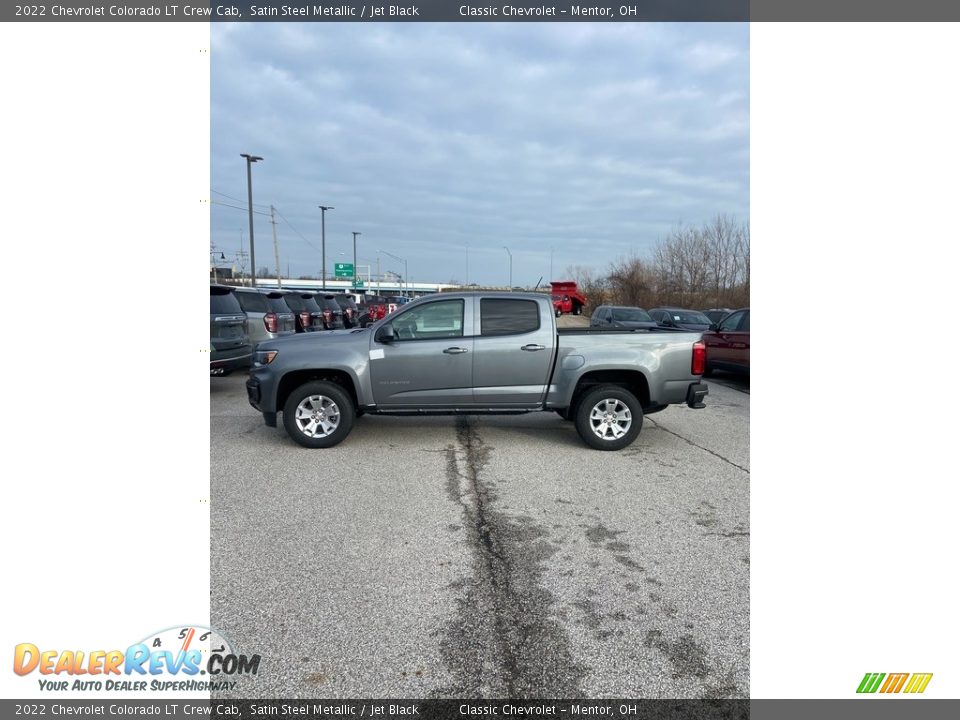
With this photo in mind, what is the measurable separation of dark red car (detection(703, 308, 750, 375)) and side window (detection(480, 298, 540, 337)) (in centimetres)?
624

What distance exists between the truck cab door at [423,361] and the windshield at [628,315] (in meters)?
13.0

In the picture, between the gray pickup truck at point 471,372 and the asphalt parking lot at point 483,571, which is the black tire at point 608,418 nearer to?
the gray pickup truck at point 471,372

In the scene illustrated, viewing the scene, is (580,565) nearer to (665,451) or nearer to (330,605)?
(330,605)

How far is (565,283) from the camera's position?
44.1m

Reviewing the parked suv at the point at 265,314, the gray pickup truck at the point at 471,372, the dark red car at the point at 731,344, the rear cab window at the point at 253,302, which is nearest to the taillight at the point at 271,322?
the parked suv at the point at 265,314

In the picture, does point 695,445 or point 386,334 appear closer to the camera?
point 386,334

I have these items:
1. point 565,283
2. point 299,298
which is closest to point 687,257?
point 565,283

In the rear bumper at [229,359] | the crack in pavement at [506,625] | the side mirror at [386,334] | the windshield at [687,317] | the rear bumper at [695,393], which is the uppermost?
the windshield at [687,317]

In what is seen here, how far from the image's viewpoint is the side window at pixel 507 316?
6414mm

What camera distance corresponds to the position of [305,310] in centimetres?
1490

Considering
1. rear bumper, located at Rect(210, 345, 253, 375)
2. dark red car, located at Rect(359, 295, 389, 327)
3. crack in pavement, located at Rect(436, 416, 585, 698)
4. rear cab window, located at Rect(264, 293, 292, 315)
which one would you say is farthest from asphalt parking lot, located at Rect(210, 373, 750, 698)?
dark red car, located at Rect(359, 295, 389, 327)

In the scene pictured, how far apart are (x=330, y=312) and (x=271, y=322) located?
5.44 meters

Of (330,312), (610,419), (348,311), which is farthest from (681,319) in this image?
(610,419)
